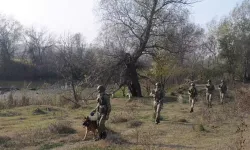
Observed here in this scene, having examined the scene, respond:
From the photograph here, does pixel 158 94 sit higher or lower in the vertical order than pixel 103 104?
higher

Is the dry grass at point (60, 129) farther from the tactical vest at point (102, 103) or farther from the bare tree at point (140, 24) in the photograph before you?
the bare tree at point (140, 24)

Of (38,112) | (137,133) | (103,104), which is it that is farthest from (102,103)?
(38,112)

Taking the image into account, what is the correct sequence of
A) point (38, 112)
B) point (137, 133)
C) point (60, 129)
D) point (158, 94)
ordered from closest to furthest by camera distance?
point (137, 133)
point (60, 129)
point (158, 94)
point (38, 112)

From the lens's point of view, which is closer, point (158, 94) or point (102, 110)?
point (102, 110)

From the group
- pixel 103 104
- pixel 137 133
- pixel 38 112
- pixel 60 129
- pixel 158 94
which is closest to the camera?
pixel 137 133

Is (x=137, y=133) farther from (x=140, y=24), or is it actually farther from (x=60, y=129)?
(x=140, y=24)

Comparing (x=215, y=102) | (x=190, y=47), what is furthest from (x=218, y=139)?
(x=190, y=47)

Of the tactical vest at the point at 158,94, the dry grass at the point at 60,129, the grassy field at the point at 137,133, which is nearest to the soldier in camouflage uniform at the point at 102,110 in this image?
the grassy field at the point at 137,133

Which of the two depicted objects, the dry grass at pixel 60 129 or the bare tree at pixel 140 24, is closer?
the dry grass at pixel 60 129

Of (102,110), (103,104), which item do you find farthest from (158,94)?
(102,110)

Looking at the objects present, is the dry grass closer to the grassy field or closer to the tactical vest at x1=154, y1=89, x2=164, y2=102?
the grassy field

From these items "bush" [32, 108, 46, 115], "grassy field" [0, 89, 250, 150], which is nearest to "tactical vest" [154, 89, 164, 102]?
"grassy field" [0, 89, 250, 150]

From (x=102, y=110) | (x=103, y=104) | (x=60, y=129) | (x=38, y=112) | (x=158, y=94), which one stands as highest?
(x=158, y=94)

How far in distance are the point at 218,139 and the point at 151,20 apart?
1752cm
